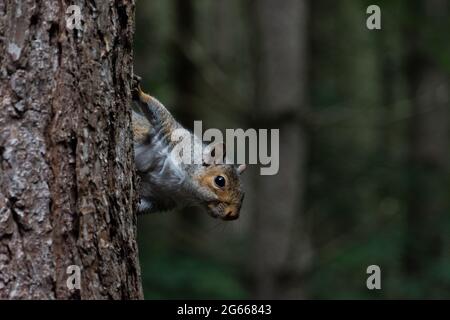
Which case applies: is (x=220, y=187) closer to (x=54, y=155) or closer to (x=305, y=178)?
(x=54, y=155)

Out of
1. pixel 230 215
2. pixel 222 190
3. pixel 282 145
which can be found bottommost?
pixel 230 215

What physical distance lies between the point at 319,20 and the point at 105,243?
37.4ft

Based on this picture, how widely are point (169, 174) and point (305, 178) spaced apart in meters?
3.80

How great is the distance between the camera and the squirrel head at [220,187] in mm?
3742

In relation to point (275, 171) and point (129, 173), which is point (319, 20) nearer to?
point (275, 171)

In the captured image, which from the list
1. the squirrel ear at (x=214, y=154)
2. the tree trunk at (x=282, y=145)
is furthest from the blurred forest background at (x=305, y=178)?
the squirrel ear at (x=214, y=154)

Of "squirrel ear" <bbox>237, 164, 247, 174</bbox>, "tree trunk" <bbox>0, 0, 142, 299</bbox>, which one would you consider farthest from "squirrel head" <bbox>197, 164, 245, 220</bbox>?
"tree trunk" <bbox>0, 0, 142, 299</bbox>

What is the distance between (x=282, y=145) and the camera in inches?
241

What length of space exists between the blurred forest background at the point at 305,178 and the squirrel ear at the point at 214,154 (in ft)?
1.46

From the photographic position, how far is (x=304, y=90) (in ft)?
20.4

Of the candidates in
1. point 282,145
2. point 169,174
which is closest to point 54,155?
point 169,174

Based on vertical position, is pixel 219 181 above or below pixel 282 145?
below
